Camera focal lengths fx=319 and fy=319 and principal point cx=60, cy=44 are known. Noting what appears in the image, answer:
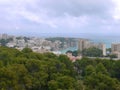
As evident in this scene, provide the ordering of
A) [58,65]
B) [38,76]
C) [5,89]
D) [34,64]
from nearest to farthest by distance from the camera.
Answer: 1. [5,89]
2. [38,76]
3. [34,64]
4. [58,65]

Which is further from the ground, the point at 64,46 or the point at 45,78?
the point at 45,78

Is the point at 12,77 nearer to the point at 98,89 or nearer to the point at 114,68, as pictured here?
the point at 98,89

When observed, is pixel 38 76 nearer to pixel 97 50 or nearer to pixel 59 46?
pixel 97 50

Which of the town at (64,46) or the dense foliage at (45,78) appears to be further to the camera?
the town at (64,46)

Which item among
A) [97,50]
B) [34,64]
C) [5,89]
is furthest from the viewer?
[97,50]

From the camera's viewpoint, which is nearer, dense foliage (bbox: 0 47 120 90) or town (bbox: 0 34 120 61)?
dense foliage (bbox: 0 47 120 90)

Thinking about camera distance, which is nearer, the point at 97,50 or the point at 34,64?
the point at 34,64

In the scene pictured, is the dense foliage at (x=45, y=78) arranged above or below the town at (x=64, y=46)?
above

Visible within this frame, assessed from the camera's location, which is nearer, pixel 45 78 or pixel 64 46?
pixel 45 78

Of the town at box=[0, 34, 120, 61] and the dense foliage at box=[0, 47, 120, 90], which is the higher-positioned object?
the dense foliage at box=[0, 47, 120, 90]

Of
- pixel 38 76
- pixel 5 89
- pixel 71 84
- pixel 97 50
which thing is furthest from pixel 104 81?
pixel 97 50
